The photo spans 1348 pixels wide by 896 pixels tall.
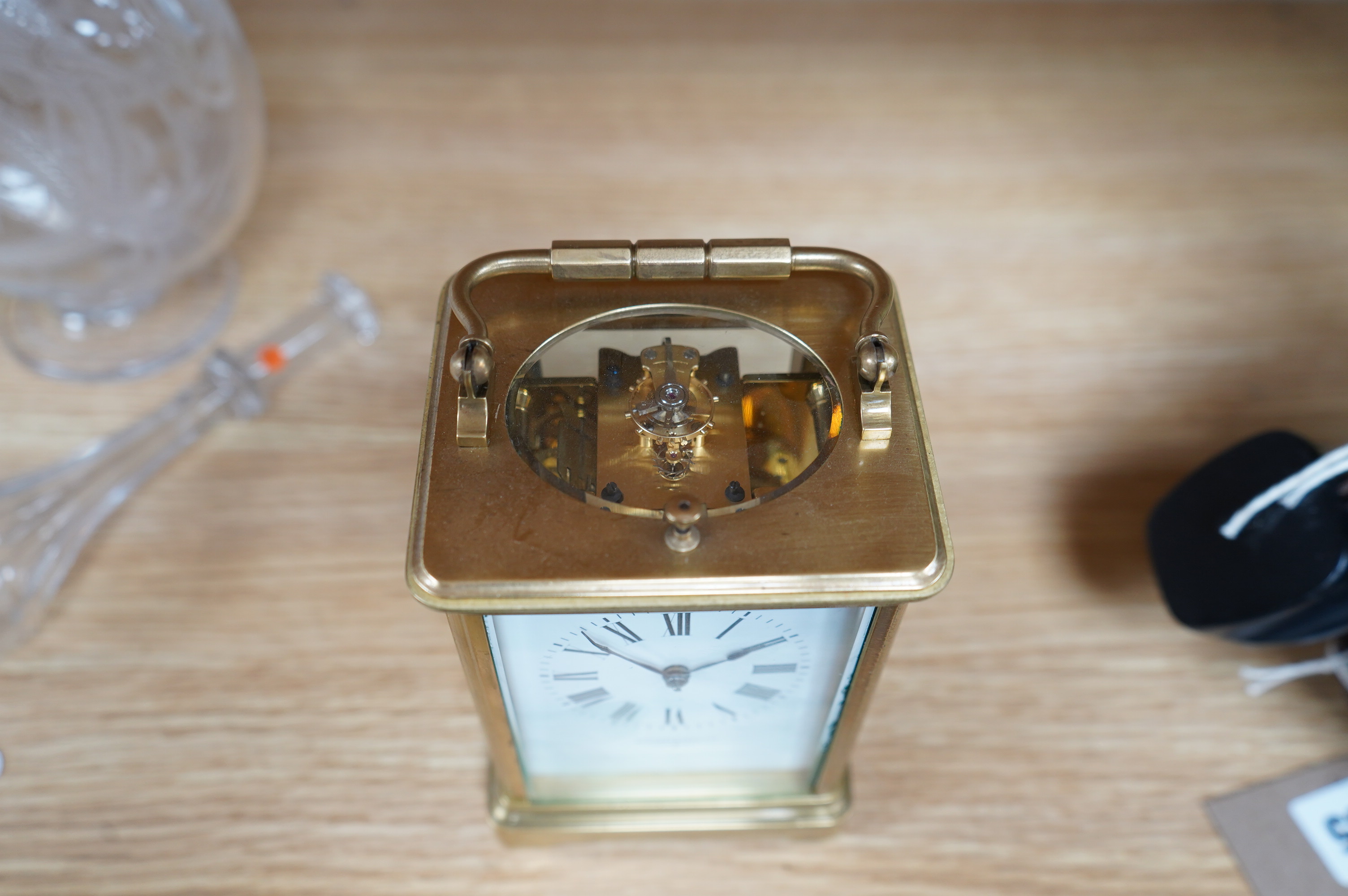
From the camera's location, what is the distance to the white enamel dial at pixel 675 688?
0.41 m

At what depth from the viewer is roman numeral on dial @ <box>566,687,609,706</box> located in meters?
0.45

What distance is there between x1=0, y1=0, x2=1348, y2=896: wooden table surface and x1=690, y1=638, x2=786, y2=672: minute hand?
0.16 meters

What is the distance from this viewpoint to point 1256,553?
53cm

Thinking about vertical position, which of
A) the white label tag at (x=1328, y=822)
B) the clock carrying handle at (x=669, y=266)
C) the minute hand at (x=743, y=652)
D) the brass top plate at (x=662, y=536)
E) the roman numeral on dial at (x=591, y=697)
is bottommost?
the white label tag at (x=1328, y=822)

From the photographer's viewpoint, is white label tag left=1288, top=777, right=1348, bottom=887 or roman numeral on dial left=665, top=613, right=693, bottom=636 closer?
roman numeral on dial left=665, top=613, right=693, bottom=636

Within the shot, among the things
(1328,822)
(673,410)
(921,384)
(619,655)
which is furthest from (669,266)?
(1328,822)

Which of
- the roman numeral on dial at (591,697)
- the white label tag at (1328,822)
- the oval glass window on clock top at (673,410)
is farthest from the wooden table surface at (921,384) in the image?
the oval glass window on clock top at (673,410)

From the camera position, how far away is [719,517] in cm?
38

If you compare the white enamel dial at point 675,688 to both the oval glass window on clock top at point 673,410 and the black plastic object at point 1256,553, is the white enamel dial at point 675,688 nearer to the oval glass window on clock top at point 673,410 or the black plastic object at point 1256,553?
the oval glass window on clock top at point 673,410

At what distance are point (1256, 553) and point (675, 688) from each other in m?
0.33

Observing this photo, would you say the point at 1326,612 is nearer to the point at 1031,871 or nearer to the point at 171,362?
the point at 1031,871

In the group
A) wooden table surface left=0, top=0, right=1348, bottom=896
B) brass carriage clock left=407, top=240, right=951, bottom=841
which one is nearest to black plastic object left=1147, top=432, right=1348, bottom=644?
wooden table surface left=0, top=0, right=1348, bottom=896

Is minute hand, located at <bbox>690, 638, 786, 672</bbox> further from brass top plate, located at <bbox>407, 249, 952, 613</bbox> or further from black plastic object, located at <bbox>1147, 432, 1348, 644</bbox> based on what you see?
black plastic object, located at <bbox>1147, 432, 1348, 644</bbox>

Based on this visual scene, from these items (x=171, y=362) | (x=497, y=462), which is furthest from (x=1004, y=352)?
(x=171, y=362)
